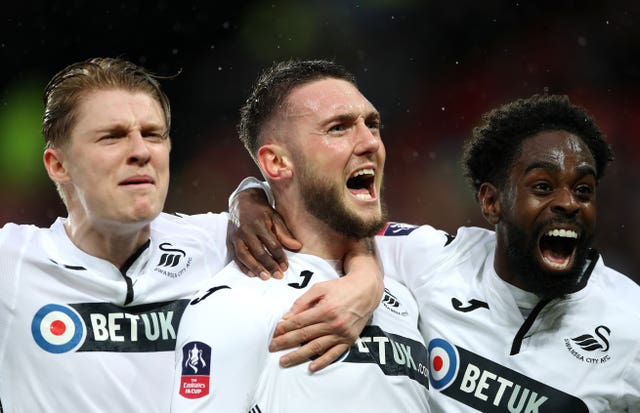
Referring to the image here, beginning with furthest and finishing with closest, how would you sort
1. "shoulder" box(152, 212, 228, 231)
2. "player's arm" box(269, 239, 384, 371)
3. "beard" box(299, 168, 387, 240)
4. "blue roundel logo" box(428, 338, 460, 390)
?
"shoulder" box(152, 212, 228, 231), "blue roundel logo" box(428, 338, 460, 390), "beard" box(299, 168, 387, 240), "player's arm" box(269, 239, 384, 371)

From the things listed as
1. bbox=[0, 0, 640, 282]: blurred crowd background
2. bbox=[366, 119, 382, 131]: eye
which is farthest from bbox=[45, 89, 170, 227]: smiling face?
bbox=[0, 0, 640, 282]: blurred crowd background

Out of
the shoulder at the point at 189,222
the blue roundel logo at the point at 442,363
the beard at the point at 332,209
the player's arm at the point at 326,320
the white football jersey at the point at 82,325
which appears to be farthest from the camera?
the shoulder at the point at 189,222

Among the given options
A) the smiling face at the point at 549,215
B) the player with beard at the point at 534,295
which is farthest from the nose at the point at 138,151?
the smiling face at the point at 549,215

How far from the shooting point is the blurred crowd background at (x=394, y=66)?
19.9 feet

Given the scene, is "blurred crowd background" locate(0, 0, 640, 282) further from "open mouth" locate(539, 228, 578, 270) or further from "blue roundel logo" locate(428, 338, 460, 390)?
"blue roundel logo" locate(428, 338, 460, 390)

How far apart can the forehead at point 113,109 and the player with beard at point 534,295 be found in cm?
106

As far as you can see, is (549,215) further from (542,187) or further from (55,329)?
(55,329)

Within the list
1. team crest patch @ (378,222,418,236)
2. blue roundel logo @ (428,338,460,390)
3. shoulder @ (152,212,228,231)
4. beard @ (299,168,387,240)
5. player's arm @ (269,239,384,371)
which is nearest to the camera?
player's arm @ (269,239,384,371)

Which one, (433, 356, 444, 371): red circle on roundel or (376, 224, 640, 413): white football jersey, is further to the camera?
(433, 356, 444, 371): red circle on roundel

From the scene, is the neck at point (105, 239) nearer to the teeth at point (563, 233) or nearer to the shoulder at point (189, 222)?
the shoulder at point (189, 222)

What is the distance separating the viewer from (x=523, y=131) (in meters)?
3.21

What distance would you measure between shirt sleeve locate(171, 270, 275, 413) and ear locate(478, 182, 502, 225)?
113 cm

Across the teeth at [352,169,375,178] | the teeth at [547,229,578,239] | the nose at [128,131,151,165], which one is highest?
the teeth at [352,169,375,178]

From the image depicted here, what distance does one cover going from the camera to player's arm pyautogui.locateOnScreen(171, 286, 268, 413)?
2.34 metres
